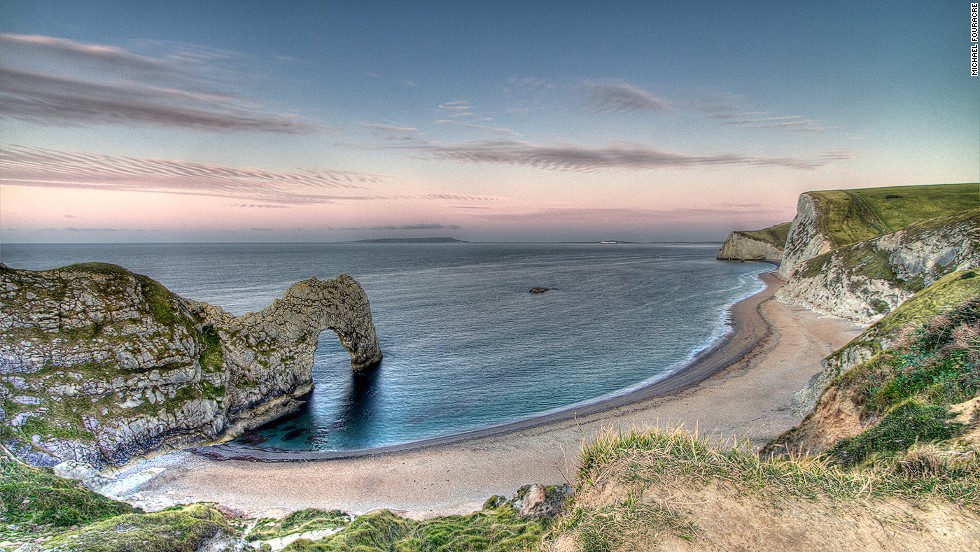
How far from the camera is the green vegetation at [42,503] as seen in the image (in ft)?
37.1

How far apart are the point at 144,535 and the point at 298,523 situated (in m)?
5.06

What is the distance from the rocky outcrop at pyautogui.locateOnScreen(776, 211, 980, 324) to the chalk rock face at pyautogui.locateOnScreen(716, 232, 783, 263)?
341ft

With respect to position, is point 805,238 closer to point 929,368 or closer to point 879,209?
point 879,209

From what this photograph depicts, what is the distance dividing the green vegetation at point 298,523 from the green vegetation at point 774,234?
16898 cm

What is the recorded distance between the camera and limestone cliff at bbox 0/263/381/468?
1969cm

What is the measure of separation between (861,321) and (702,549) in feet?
170

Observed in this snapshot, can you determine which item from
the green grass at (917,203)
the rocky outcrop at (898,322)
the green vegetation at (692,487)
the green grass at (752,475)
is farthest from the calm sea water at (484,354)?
the green grass at (917,203)

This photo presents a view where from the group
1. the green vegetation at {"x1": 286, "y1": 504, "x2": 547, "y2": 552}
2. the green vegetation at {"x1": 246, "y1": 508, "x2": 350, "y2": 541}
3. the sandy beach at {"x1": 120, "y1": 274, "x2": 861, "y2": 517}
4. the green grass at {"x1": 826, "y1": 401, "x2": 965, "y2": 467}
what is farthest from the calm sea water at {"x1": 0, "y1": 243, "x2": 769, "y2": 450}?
the green grass at {"x1": 826, "y1": 401, "x2": 965, "y2": 467}

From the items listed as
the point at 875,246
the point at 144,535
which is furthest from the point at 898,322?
the point at 875,246

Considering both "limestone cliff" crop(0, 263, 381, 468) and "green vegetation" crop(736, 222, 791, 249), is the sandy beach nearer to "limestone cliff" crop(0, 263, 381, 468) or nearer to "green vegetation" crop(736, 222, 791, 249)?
"limestone cliff" crop(0, 263, 381, 468)

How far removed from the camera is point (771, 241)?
500 feet

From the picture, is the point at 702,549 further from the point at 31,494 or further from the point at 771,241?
the point at 771,241

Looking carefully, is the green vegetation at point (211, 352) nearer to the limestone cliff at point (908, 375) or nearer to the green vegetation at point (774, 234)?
the limestone cliff at point (908, 375)

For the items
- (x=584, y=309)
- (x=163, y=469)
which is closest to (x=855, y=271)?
(x=584, y=309)
